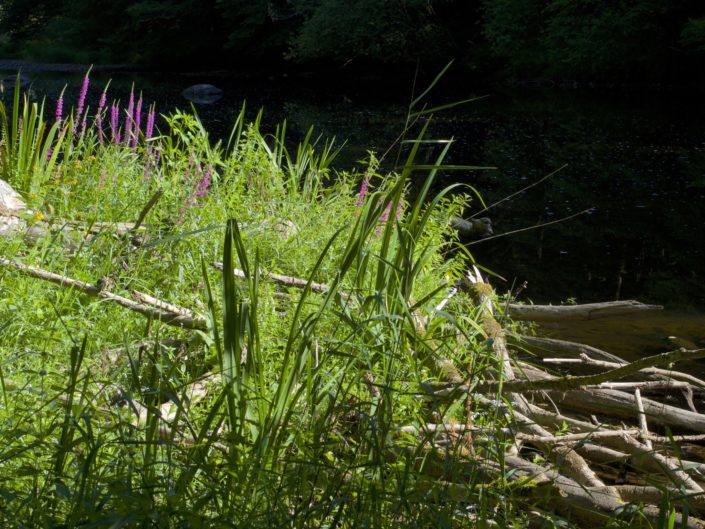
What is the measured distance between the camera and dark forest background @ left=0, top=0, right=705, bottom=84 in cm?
2222

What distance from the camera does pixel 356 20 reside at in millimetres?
25953

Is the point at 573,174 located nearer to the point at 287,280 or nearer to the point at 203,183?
the point at 203,183

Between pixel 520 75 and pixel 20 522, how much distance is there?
1008 inches

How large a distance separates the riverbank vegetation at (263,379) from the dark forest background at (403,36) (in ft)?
60.0

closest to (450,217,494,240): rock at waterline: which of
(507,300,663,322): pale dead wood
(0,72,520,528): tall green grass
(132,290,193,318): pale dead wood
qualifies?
(507,300,663,322): pale dead wood

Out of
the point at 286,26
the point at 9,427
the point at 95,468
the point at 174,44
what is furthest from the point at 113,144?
the point at 174,44

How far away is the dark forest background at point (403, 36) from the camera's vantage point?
22.2m

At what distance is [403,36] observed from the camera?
83.9ft

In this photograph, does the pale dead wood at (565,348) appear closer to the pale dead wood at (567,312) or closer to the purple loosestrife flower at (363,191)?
the pale dead wood at (567,312)

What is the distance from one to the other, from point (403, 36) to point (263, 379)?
2454 centimetres

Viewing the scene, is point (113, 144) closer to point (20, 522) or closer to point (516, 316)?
point (516, 316)

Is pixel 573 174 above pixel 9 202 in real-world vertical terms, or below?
below

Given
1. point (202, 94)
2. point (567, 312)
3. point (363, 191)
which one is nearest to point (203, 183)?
point (363, 191)

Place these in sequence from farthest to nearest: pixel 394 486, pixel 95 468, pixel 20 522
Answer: pixel 394 486, pixel 95 468, pixel 20 522
